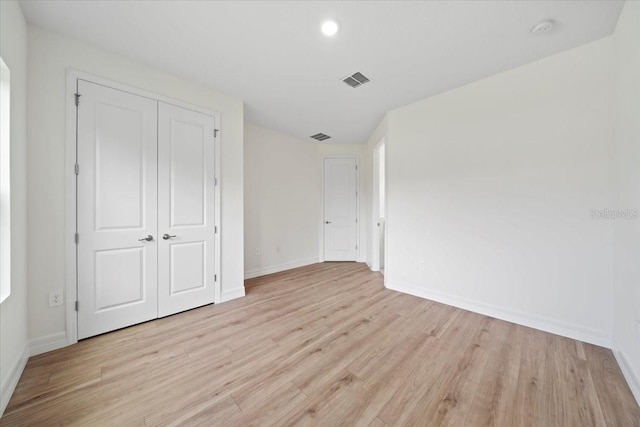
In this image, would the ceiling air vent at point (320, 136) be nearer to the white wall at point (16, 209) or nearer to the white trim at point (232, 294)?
the white trim at point (232, 294)

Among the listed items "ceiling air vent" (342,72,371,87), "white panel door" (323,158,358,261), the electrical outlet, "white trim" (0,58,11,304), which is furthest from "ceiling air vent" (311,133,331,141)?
the electrical outlet

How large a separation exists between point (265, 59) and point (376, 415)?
296 cm

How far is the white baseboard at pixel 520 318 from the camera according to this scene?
1.98 metres

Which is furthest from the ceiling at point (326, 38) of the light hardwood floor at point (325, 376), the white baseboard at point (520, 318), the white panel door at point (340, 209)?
the light hardwood floor at point (325, 376)

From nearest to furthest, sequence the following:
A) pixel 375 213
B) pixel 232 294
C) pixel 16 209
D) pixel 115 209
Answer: pixel 16 209 < pixel 115 209 < pixel 232 294 < pixel 375 213

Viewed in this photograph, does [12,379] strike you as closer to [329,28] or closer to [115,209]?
[115,209]

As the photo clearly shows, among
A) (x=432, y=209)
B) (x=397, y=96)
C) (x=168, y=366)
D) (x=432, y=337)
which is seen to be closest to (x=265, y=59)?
(x=397, y=96)

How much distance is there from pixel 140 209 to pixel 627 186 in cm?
406

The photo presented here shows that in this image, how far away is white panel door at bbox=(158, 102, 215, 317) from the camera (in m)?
2.45

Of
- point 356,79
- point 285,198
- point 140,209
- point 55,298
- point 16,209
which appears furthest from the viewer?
point 285,198

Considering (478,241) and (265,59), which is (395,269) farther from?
(265,59)

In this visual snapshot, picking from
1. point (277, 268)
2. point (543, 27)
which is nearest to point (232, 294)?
point (277, 268)

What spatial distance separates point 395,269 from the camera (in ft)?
11.0

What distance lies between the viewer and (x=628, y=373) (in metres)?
1.55
